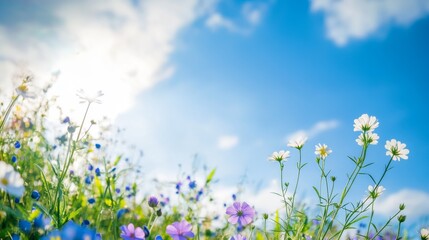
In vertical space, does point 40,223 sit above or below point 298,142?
below

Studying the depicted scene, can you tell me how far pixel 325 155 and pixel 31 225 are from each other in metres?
1.54

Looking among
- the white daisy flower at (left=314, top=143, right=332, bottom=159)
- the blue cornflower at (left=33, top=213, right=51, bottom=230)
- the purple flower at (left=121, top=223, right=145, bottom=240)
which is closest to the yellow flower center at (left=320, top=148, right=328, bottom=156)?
the white daisy flower at (left=314, top=143, right=332, bottom=159)

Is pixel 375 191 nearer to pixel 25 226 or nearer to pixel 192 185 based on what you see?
pixel 25 226

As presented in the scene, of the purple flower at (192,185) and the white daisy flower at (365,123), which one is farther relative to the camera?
the purple flower at (192,185)

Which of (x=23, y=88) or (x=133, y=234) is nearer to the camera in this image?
(x=133, y=234)

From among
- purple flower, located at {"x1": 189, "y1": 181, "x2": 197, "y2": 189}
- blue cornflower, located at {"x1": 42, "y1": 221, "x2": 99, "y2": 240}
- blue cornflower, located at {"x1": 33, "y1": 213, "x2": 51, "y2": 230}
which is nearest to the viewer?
blue cornflower, located at {"x1": 42, "y1": 221, "x2": 99, "y2": 240}

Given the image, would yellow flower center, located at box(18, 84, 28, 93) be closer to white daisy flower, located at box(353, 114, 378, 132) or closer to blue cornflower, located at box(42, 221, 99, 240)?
blue cornflower, located at box(42, 221, 99, 240)

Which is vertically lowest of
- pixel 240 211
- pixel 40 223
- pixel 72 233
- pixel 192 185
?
pixel 72 233

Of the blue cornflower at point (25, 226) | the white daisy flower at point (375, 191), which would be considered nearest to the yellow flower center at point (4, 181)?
the blue cornflower at point (25, 226)

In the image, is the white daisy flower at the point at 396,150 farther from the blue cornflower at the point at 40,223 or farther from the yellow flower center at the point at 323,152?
the blue cornflower at the point at 40,223

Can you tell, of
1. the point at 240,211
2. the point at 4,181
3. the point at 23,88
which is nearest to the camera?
the point at 4,181

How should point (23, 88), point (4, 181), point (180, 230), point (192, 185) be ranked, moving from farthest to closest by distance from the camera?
point (192, 185), point (23, 88), point (180, 230), point (4, 181)

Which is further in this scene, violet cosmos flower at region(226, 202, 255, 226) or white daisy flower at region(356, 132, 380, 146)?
violet cosmos flower at region(226, 202, 255, 226)

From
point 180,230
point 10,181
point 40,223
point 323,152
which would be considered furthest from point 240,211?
point 10,181
